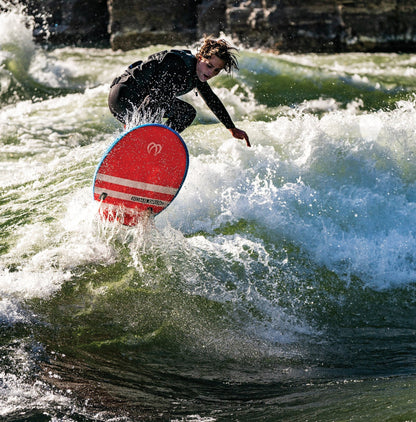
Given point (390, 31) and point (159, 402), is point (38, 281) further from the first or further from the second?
point (390, 31)

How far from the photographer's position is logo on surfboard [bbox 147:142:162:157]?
4434 millimetres

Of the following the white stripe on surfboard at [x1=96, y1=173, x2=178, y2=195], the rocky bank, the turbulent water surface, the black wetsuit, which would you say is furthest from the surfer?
the rocky bank

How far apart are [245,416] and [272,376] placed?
52 centimetres

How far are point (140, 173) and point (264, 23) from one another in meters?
7.59

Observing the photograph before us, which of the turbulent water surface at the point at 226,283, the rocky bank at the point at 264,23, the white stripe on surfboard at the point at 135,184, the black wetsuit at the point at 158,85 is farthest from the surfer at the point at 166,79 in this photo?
the rocky bank at the point at 264,23

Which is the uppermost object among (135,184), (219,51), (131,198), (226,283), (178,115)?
(219,51)

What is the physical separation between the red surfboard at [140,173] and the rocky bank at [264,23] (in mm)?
7370

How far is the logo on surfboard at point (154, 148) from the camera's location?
443 centimetres

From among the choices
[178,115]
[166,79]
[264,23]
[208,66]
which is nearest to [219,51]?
[208,66]

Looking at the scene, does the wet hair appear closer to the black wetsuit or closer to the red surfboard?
the black wetsuit

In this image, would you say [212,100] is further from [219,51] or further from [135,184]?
[135,184]

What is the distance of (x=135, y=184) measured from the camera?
15.0ft

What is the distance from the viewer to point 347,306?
14.6 feet

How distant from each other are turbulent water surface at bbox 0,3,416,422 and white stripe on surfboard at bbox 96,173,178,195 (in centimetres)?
32
